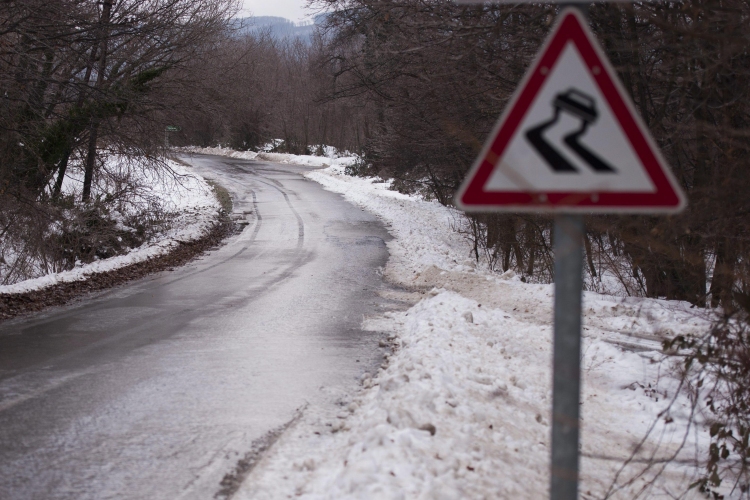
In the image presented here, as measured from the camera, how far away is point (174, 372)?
706 centimetres

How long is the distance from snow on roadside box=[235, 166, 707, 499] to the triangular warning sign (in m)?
1.94

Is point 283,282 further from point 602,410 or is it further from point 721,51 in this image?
point 721,51

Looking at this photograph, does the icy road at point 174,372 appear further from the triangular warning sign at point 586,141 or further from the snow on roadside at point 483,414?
the triangular warning sign at point 586,141

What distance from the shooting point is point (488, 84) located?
1212 centimetres

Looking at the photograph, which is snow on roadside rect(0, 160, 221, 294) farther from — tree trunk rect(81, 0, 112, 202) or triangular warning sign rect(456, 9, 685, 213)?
triangular warning sign rect(456, 9, 685, 213)

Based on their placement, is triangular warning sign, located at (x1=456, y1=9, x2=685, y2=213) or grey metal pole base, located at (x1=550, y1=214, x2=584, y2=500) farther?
triangular warning sign, located at (x1=456, y1=9, x2=685, y2=213)

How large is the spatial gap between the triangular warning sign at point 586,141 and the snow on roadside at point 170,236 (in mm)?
10475

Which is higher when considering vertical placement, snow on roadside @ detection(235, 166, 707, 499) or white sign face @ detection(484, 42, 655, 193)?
white sign face @ detection(484, 42, 655, 193)

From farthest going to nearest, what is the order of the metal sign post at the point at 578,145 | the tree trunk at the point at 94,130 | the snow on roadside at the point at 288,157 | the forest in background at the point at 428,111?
the snow on roadside at the point at 288,157 → the tree trunk at the point at 94,130 → the forest in background at the point at 428,111 → the metal sign post at the point at 578,145

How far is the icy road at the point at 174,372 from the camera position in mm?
4750

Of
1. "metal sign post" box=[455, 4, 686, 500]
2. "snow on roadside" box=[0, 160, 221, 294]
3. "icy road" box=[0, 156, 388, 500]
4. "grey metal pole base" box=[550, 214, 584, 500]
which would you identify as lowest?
"icy road" box=[0, 156, 388, 500]

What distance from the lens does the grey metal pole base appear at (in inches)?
88.4

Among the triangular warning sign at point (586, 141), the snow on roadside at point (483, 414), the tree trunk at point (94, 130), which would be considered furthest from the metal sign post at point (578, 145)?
the tree trunk at point (94, 130)

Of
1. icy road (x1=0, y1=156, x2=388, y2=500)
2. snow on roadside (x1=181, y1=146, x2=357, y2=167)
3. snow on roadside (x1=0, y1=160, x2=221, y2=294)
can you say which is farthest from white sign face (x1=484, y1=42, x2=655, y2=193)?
snow on roadside (x1=181, y1=146, x2=357, y2=167)
